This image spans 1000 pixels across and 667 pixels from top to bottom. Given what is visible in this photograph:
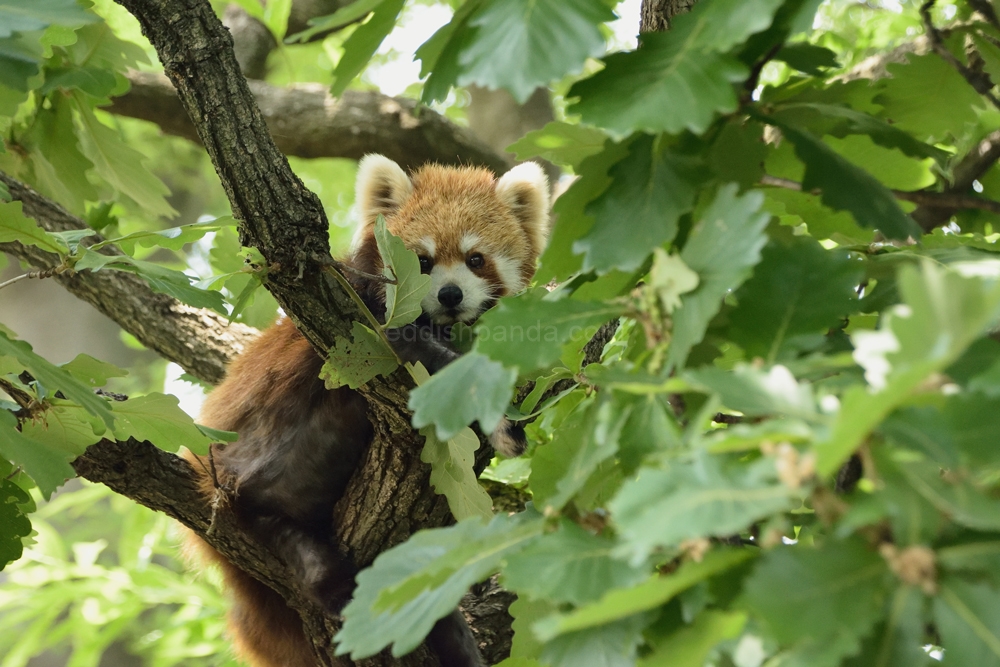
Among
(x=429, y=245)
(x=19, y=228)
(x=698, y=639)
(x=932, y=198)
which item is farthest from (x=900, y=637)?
(x=429, y=245)

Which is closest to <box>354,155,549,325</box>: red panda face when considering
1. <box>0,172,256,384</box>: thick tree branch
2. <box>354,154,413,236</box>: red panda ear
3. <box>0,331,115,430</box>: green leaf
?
<box>354,154,413,236</box>: red panda ear

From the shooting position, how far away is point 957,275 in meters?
0.77

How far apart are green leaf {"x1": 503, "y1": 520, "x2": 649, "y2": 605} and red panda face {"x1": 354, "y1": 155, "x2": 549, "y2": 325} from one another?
2.20 metres

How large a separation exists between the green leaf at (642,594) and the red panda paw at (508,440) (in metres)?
1.46

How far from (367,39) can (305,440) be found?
5.88 feet

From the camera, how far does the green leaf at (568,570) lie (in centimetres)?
94

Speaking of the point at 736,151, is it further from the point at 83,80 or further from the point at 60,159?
the point at 60,159

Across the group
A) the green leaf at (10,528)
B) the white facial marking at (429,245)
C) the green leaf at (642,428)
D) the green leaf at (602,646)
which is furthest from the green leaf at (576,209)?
the white facial marking at (429,245)

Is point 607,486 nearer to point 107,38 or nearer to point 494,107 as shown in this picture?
point 107,38

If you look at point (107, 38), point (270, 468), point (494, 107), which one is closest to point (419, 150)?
point (494, 107)

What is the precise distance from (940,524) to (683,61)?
2.04 ft

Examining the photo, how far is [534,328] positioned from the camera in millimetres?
1116

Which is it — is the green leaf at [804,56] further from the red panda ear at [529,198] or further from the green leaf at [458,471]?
the red panda ear at [529,198]

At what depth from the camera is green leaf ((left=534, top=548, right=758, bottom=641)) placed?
2.79 ft
